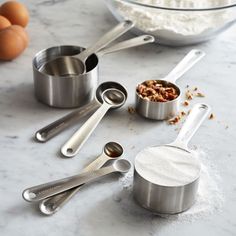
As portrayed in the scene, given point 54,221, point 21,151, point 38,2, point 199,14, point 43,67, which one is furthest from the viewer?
point 38,2

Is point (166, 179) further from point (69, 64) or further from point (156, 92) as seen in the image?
point (69, 64)

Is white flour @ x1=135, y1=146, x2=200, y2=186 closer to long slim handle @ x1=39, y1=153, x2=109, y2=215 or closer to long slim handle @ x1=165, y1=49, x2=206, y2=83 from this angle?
long slim handle @ x1=39, y1=153, x2=109, y2=215

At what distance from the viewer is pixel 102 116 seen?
117cm

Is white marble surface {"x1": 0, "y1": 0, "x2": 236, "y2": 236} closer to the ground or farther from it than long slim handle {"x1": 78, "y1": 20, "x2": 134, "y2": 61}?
closer to the ground

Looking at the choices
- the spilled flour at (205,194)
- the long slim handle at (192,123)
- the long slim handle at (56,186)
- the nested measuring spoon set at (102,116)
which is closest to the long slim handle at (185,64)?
the nested measuring spoon set at (102,116)

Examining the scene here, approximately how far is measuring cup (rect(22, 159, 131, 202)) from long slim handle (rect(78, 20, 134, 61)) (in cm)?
31

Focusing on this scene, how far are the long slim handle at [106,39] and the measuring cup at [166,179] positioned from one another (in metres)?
0.33

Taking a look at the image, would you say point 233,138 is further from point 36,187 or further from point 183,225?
point 36,187

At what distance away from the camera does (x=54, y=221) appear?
3.10 feet

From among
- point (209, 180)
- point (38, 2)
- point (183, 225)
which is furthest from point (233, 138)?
point (38, 2)

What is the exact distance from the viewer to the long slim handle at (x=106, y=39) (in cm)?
126

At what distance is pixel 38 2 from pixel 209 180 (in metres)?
0.84

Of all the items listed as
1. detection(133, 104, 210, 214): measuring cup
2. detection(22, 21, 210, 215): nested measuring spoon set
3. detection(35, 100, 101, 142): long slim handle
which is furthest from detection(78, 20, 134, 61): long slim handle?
detection(133, 104, 210, 214): measuring cup

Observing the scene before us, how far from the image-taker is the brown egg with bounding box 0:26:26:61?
132 cm
